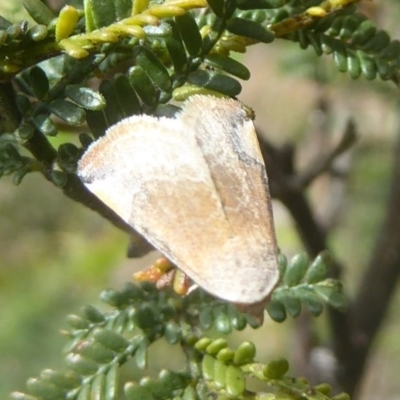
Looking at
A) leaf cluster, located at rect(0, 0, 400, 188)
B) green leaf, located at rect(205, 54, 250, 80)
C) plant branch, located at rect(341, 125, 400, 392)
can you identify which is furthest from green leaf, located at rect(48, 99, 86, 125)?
plant branch, located at rect(341, 125, 400, 392)

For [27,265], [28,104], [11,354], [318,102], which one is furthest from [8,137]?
[27,265]

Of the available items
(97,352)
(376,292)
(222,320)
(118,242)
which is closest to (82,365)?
(97,352)

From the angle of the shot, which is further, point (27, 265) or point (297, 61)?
point (27, 265)

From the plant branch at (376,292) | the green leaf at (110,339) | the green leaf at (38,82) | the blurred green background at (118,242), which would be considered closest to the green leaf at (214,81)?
the green leaf at (38,82)

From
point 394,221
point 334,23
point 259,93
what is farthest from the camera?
point 259,93

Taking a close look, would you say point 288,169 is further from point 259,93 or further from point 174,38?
point 259,93

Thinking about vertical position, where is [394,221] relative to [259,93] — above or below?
above

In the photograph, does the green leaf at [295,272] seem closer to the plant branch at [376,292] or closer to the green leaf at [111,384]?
the green leaf at [111,384]
